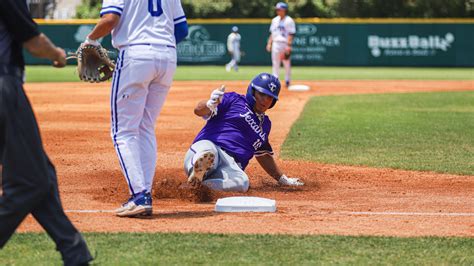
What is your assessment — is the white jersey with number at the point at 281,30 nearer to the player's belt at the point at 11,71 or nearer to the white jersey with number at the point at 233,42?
the white jersey with number at the point at 233,42

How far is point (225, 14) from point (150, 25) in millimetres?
37181

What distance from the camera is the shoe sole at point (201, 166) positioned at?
21.8 ft

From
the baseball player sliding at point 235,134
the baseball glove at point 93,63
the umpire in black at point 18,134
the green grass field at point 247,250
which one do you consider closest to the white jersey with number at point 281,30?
the baseball player sliding at point 235,134

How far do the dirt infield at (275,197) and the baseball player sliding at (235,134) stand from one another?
0.69ft

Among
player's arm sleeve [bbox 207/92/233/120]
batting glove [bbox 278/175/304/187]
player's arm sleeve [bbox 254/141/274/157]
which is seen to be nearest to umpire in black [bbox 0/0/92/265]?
player's arm sleeve [bbox 207/92/233/120]

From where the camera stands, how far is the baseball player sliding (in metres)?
7.15

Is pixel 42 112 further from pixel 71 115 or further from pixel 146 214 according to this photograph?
pixel 146 214

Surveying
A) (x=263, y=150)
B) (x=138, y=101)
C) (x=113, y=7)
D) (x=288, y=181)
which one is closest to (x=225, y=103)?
(x=263, y=150)

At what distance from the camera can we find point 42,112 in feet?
50.5

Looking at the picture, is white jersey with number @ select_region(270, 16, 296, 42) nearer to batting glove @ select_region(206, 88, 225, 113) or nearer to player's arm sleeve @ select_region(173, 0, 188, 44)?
batting glove @ select_region(206, 88, 225, 113)

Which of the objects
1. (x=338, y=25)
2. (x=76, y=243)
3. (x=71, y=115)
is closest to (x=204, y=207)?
(x=76, y=243)

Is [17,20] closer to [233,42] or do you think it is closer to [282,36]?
[282,36]

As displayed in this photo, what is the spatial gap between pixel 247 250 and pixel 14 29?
1861 mm

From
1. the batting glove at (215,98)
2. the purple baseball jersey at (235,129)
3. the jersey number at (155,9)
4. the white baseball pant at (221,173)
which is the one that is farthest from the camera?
the purple baseball jersey at (235,129)
